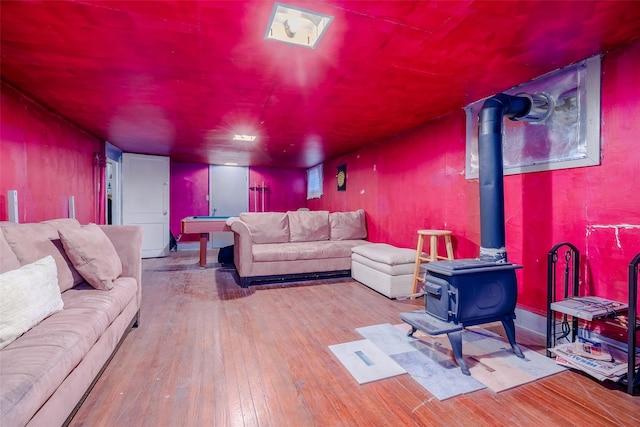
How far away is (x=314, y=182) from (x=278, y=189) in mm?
1101

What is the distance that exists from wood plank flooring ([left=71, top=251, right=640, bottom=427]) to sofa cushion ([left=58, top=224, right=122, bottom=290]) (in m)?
0.54

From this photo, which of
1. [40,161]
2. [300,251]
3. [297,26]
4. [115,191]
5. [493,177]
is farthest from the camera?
[115,191]

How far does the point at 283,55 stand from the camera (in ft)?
6.86

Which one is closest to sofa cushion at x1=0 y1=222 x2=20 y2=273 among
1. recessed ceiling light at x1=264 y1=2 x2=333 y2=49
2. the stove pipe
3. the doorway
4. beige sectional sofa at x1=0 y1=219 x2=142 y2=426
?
beige sectional sofa at x1=0 y1=219 x2=142 y2=426

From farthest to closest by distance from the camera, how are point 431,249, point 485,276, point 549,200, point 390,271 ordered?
point 390,271
point 431,249
point 549,200
point 485,276

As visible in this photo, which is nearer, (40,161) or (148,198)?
(40,161)

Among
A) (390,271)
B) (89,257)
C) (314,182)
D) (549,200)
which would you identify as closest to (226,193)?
(314,182)

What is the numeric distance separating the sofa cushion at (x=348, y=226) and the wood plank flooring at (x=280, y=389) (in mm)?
2169

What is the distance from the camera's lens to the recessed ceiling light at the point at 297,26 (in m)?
1.65

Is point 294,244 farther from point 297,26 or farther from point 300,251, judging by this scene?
point 297,26

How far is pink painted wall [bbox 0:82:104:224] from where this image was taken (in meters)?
2.52

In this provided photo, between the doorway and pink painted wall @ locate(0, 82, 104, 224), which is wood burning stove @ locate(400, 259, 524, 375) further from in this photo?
the doorway

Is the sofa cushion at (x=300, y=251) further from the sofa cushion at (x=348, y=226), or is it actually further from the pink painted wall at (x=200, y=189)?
the pink painted wall at (x=200, y=189)

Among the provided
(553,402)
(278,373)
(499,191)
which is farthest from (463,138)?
(278,373)
